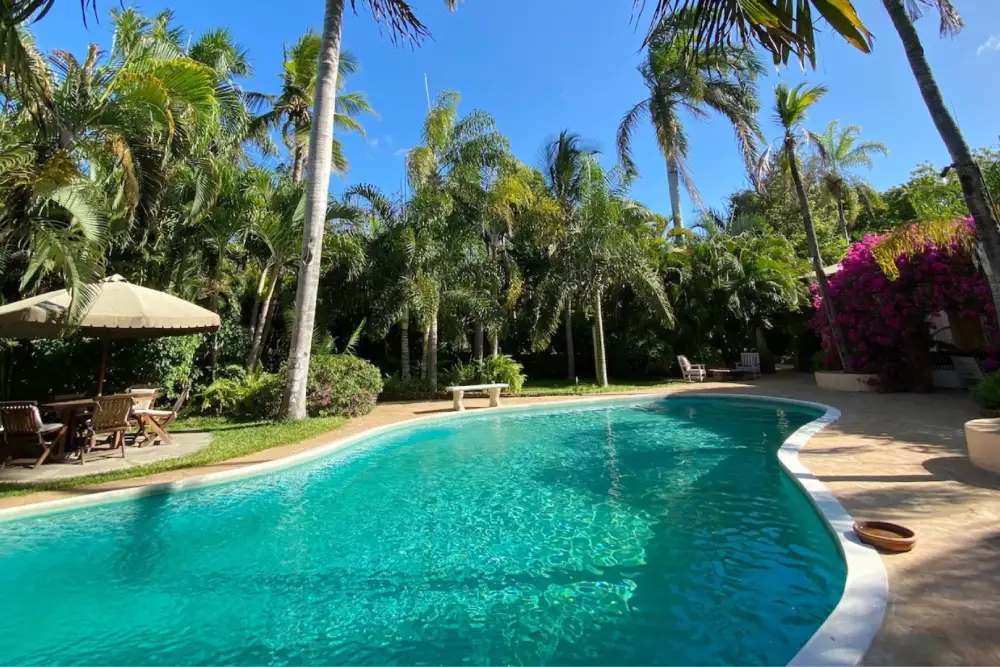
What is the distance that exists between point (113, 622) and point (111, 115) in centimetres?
764

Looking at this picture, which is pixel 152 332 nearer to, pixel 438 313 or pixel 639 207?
pixel 438 313

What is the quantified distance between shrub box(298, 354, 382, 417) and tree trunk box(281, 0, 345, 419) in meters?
1.31

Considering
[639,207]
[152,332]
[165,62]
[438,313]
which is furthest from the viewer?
[639,207]

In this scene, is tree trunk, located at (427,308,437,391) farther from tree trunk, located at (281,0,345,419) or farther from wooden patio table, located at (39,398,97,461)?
wooden patio table, located at (39,398,97,461)

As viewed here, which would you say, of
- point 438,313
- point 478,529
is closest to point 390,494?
point 478,529

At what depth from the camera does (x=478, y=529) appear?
5223 mm

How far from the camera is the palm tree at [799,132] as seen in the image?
1319 centimetres

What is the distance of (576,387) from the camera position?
55.3ft

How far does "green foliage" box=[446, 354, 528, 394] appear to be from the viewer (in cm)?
1616

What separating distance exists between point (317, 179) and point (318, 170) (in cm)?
19

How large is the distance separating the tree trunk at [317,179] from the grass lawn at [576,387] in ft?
24.8

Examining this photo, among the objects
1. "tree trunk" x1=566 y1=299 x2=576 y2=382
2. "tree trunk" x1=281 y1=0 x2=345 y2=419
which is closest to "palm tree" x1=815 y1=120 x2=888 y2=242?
"tree trunk" x1=566 y1=299 x2=576 y2=382

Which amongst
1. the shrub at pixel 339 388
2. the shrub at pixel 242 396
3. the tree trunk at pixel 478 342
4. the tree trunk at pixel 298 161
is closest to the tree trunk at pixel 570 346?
the tree trunk at pixel 478 342

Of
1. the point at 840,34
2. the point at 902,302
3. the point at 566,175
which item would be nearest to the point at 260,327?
the point at 566,175
